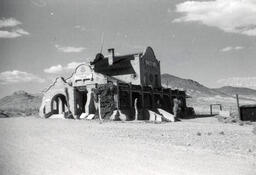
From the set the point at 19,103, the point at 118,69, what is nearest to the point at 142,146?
the point at 118,69

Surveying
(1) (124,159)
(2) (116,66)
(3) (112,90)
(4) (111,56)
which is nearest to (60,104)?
(2) (116,66)

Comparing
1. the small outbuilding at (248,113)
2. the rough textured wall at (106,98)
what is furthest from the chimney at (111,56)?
the small outbuilding at (248,113)

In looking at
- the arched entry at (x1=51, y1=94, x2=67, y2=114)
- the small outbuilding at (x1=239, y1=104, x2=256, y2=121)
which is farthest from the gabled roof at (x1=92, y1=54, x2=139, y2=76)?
the small outbuilding at (x1=239, y1=104, x2=256, y2=121)

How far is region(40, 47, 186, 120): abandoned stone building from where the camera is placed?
112ft

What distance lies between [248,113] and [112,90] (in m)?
14.4

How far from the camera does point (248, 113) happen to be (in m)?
32.9

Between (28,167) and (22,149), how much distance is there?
326 centimetres

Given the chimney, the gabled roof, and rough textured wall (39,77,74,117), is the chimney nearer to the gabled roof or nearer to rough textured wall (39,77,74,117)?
the gabled roof

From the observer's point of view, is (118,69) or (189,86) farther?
(189,86)

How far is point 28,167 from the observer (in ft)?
29.5

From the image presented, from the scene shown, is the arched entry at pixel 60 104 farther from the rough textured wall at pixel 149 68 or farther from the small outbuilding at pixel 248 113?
the small outbuilding at pixel 248 113

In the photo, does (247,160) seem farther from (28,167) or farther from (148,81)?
(148,81)

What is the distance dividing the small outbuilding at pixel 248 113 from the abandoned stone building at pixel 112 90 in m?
10.1

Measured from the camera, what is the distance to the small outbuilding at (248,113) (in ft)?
107
